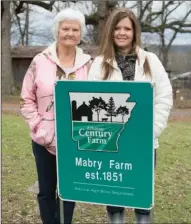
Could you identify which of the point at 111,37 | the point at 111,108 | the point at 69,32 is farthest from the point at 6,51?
the point at 111,108

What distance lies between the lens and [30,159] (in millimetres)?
5242

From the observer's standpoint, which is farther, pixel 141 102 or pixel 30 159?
pixel 30 159

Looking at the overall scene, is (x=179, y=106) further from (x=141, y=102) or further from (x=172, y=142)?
(x=141, y=102)

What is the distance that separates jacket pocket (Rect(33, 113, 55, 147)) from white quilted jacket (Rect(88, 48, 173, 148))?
35 cm

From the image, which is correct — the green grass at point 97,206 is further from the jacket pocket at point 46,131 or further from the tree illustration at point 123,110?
the tree illustration at point 123,110

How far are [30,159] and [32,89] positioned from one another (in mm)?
2976

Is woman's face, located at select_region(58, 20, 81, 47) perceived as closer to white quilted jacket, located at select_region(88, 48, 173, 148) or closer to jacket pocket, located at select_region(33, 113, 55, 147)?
white quilted jacket, located at select_region(88, 48, 173, 148)

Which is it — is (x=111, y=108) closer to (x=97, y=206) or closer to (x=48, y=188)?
(x=48, y=188)

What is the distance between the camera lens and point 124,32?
221 cm

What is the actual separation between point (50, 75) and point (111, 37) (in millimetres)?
402

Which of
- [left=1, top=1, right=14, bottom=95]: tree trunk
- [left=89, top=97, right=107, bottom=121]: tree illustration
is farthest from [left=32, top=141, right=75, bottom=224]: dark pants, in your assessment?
[left=1, top=1, right=14, bottom=95]: tree trunk

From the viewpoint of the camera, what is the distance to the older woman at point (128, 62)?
2.20 m

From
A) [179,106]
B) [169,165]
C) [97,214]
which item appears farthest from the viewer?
[179,106]

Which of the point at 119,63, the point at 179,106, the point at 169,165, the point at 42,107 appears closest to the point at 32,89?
the point at 42,107
